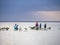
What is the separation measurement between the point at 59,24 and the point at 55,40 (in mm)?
279

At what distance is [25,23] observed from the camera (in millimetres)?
1757

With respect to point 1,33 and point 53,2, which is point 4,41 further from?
point 53,2

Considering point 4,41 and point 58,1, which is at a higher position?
point 58,1

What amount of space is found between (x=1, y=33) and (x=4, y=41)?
15 cm

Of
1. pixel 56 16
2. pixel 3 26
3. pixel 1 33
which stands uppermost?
pixel 56 16

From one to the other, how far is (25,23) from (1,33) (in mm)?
457

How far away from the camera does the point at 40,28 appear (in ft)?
5.75

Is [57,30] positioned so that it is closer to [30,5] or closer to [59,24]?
[59,24]

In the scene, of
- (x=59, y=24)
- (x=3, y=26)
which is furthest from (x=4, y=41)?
(x=59, y=24)

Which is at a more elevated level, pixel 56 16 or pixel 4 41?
pixel 56 16

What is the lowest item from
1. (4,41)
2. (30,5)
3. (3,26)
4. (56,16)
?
(4,41)

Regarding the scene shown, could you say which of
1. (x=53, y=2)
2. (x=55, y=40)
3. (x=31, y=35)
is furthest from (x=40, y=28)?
(x=53, y=2)

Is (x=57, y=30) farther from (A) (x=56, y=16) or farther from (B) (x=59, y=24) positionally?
(A) (x=56, y=16)

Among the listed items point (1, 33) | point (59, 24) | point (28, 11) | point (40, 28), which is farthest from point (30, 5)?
point (1, 33)
